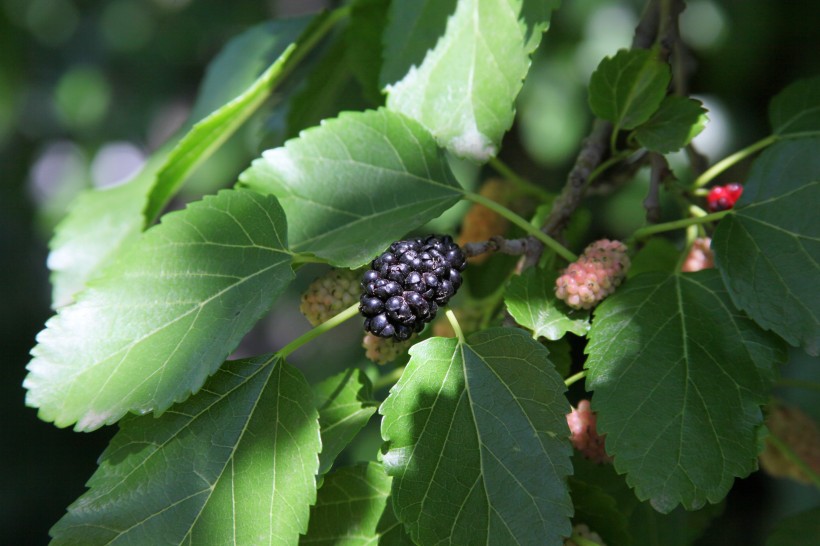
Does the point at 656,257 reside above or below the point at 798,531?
above

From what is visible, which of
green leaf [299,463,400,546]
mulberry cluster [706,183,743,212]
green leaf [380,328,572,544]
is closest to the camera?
green leaf [380,328,572,544]

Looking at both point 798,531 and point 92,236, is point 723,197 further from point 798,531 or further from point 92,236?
point 92,236

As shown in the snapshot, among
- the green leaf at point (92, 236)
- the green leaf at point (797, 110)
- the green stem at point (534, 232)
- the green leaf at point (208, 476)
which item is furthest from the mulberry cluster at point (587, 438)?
the green leaf at point (92, 236)

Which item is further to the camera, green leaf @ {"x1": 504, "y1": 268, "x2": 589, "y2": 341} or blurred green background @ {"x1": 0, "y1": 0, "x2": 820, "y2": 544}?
blurred green background @ {"x1": 0, "y1": 0, "x2": 820, "y2": 544}

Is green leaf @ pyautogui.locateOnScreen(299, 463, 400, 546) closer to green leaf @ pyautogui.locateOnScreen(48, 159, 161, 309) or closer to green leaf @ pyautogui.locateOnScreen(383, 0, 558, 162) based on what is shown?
green leaf @ pyautogui.locateOnScreen(383, 0, 558, 162)

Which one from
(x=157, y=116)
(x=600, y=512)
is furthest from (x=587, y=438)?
(x=157, y=116)

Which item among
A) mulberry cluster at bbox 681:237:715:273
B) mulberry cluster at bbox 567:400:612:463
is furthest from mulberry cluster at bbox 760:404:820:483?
mulberry cluster at bbox 567:400:612:463

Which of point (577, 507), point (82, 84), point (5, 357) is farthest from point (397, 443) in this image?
point (5, 357)
